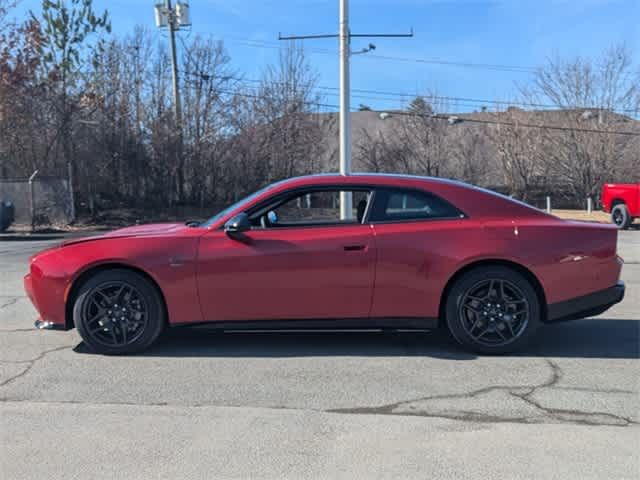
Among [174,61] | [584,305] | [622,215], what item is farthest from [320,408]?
[174,61]

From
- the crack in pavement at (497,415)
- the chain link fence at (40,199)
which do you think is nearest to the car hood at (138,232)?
the crack in pavement at (497,415)

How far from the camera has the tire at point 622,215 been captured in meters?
19.2

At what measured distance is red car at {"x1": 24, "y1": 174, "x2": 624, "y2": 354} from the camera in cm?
511

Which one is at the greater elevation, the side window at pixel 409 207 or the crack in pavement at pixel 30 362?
the side window at pixel 409 207

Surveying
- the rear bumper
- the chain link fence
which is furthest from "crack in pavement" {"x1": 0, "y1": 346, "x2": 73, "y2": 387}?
the chain link fence

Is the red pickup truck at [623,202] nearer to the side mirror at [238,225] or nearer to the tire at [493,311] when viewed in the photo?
the tire at [493,311]

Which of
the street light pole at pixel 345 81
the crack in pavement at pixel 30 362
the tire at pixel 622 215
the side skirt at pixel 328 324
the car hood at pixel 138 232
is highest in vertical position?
the street light pole at pixel 345 81

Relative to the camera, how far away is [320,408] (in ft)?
13.5

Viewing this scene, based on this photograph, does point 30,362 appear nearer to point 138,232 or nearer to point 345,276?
point 138,232

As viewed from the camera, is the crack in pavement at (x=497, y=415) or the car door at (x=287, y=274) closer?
the crack in pavement at (x=497, y=415)

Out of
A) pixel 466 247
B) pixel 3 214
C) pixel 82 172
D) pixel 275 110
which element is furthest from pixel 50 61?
pixel 466 247

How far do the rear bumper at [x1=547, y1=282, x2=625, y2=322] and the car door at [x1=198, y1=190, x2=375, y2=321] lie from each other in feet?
5.26

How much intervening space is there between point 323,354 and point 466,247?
1533 mm

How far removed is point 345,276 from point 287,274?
484 mm
